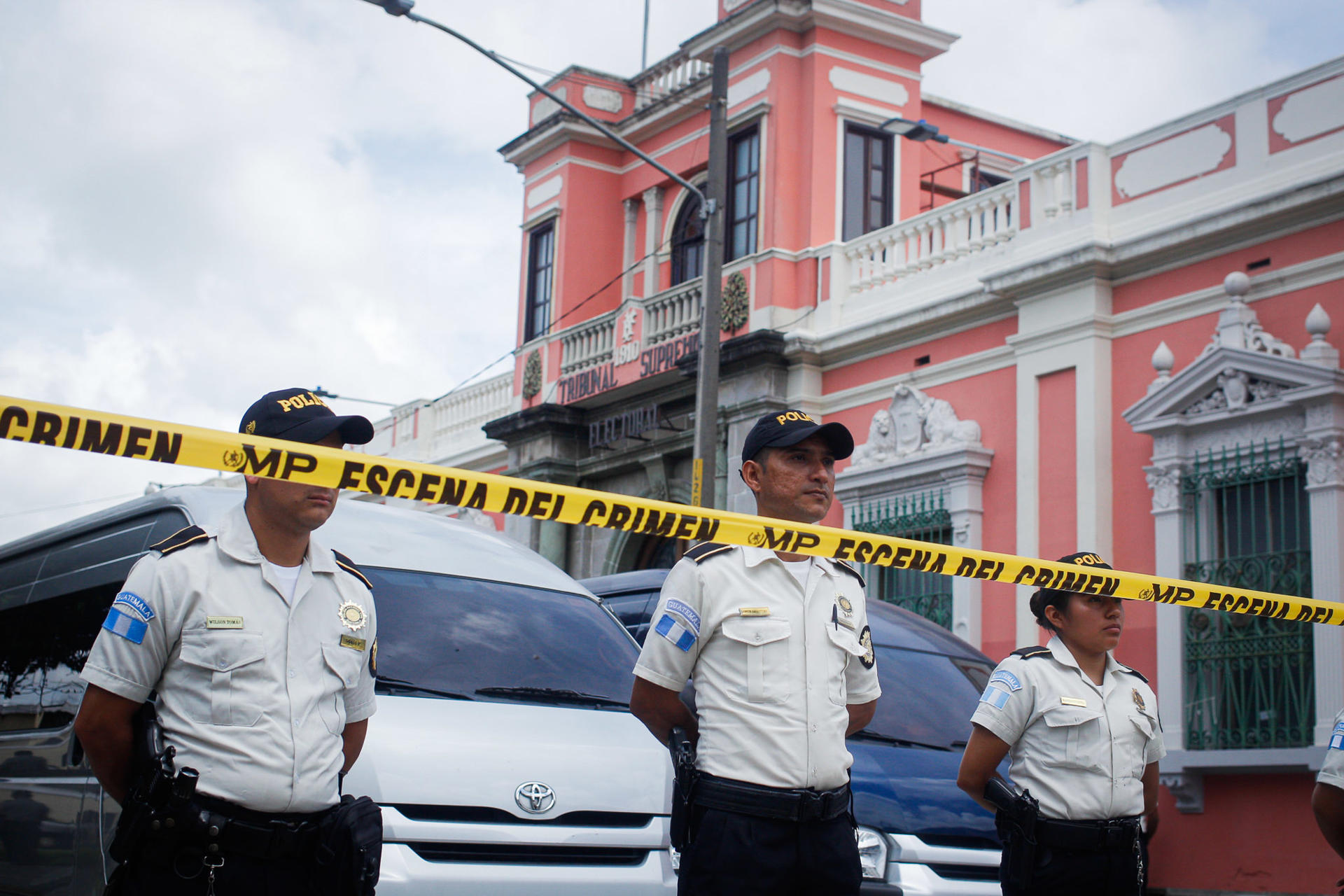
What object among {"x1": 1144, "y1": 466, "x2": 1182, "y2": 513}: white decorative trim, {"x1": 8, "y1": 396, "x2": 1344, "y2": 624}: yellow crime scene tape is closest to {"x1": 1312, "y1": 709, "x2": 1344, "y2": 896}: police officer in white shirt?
{"x1": 8, "y1": 396, "x2": 1344, "y2": 624}: yellow crime scene tape

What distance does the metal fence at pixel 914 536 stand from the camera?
15.5 m

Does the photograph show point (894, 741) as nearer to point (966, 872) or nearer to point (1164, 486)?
point (966, 872)

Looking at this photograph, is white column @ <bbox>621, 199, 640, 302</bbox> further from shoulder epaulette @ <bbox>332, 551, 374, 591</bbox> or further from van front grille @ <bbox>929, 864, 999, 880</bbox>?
shoulder epaulette @ <bbox>332, 551, 374, 591</bbox>

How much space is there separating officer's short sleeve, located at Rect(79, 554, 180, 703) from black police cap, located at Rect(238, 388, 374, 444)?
0.46 metres

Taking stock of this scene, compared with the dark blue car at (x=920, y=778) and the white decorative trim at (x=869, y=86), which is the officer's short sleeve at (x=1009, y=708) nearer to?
the dark blue car at (x=920, y=778)

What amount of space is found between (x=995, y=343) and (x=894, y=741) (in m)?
9.18

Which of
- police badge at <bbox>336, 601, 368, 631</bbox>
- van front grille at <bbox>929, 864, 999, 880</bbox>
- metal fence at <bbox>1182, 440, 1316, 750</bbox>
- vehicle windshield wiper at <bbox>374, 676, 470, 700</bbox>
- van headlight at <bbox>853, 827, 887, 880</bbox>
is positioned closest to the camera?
police badge at <bbox>336, 601, 368, 631</bbox>

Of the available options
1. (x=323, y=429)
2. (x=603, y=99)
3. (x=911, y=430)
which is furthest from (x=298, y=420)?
(x=603, y=99)

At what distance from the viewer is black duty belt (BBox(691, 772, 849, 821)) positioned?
379 centimetres

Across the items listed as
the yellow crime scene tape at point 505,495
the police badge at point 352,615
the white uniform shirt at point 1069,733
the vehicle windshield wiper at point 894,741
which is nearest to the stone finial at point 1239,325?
the vehicle windshield wiper at point 894,741

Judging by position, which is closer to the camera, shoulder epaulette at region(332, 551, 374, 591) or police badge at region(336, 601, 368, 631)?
police badge at region(336, 601, 368, 631)

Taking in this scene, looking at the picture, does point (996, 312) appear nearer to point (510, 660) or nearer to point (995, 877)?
point (995, 877)

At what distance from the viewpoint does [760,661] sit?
397 cm

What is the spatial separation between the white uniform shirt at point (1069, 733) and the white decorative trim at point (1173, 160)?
31.9 ft
